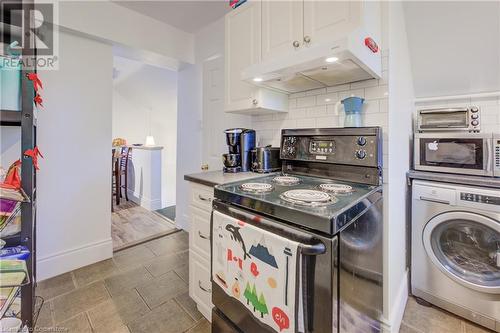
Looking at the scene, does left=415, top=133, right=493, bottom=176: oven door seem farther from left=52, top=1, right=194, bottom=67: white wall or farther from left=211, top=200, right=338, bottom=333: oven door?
left=52, top=1, right=194, bottom=67: white wall

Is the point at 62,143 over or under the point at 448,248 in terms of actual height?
over

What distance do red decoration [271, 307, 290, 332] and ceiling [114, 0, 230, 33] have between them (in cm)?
263

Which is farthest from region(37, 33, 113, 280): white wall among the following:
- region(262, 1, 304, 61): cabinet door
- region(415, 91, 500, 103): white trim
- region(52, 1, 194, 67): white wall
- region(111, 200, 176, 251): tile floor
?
region(415, 91, 500, 103): white trim

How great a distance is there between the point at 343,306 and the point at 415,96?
6.67ft

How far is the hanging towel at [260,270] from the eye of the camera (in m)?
0.85

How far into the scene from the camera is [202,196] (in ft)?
4.93

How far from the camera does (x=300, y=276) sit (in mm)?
831

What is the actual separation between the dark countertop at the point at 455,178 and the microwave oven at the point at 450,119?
1.22 feet

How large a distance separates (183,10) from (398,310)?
3.22 meters

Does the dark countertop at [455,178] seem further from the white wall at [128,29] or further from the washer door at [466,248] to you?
the white wall at [128,29]

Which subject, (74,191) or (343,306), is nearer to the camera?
(343,306)

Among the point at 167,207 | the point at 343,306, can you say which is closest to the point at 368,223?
the point at 343,306

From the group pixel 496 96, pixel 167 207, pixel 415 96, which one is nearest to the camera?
pixel 496 96

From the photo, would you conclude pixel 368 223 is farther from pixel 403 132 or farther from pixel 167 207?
pixel 167 207
